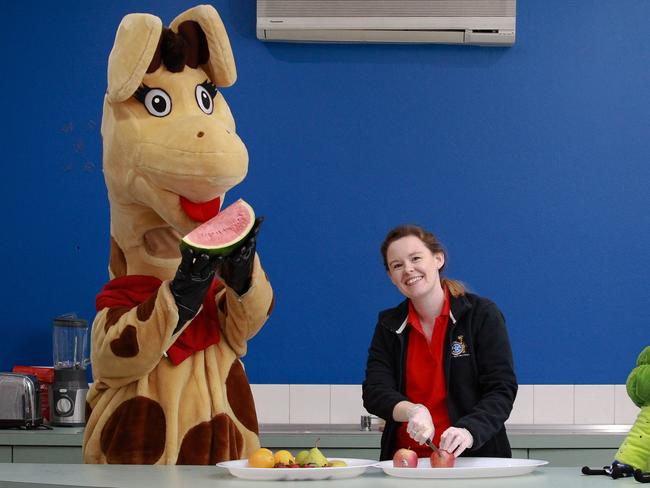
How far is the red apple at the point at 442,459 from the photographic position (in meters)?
2.16

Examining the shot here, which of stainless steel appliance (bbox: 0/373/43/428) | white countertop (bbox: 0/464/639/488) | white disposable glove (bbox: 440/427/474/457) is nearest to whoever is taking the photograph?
white countertop (bbox: 0/464/639/488)

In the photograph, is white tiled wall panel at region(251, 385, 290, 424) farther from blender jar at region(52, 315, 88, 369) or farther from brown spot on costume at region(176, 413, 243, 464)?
brown spot on costume at region(176, 413, 243, 464)

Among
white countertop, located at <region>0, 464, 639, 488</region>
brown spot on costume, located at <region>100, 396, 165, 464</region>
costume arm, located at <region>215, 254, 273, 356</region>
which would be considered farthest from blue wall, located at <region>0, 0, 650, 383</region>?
white countertop, located at <region>0, 464, 639, 488</region>

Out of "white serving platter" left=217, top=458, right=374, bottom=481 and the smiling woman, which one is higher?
the smiling woman

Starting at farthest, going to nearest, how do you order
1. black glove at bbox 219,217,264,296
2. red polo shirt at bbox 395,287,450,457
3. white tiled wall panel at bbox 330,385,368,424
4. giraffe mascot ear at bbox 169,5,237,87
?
white tiled wall panel at bbox 330,385,368,424, red polo shirt at bbox 395,287,450,457, giraffe mascot ear at bbox 169,5,237,87, black glove at bbox 219,217,264,296

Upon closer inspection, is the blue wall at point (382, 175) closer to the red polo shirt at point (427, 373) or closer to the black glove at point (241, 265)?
the red polo shirt at point (427, 373)

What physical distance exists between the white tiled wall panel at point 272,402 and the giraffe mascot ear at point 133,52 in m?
1.99

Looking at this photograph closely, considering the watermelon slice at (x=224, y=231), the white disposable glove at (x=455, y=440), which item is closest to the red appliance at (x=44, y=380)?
the watermelon slice at (x=224, y=231)

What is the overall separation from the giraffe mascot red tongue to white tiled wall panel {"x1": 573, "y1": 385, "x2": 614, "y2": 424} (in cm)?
204

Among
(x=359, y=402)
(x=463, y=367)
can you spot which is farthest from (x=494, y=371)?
(x=359, y=402)

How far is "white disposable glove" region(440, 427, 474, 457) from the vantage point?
226cm

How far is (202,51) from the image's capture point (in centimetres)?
271

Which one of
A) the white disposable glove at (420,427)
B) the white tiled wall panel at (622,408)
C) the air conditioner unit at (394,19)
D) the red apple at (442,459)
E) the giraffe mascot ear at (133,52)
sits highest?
the air conditioner unit at (394,19)

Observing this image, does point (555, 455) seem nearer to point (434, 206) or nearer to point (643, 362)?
point (434, 206)
